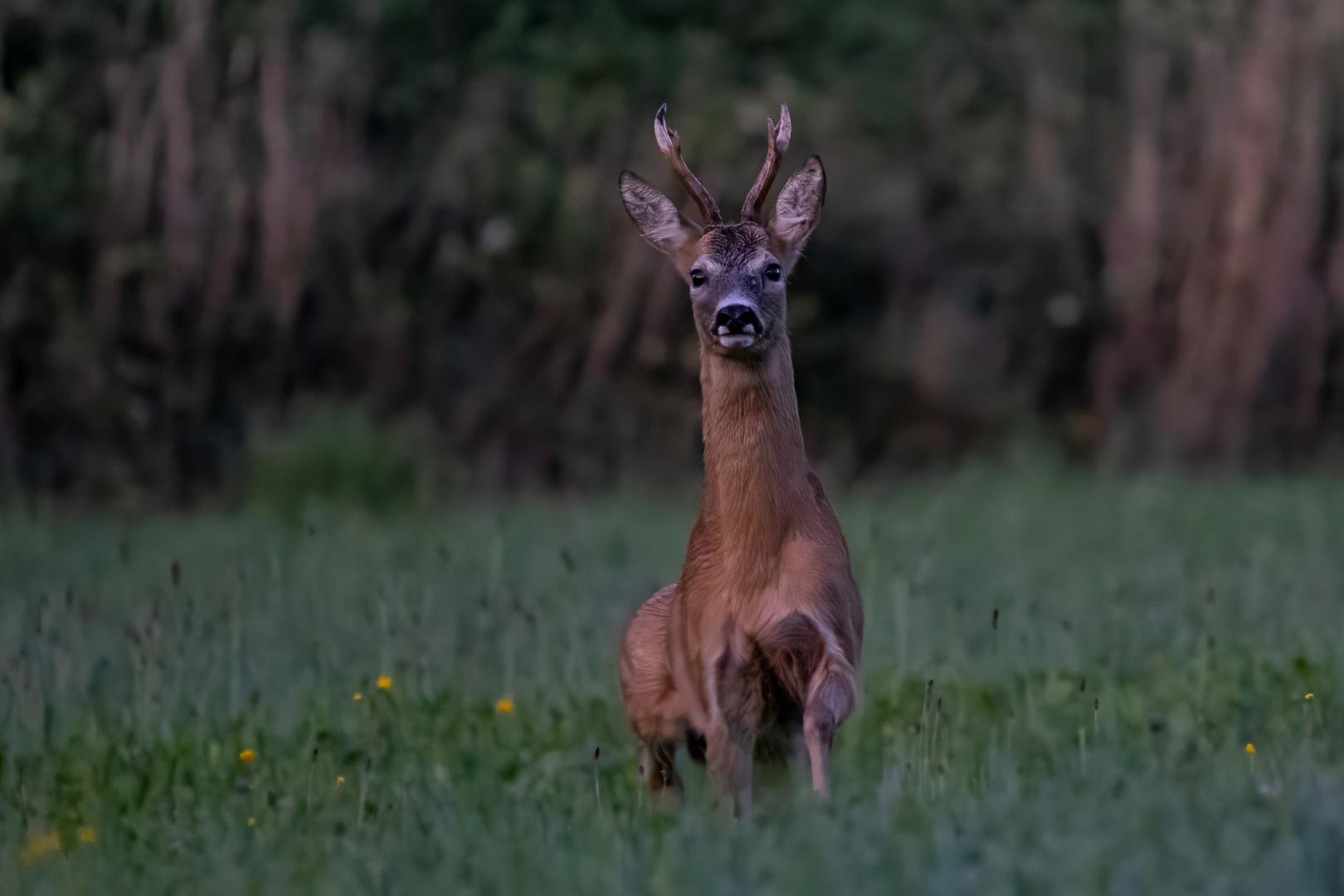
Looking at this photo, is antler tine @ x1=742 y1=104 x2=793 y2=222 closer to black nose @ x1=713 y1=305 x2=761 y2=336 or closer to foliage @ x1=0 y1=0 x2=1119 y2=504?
black nose @ x1=713 y1=305 x2=761 y2=336

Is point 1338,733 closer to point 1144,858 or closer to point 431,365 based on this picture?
point 1144,858

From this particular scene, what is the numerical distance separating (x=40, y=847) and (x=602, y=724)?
204 centimetres

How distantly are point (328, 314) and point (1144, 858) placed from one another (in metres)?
12.1

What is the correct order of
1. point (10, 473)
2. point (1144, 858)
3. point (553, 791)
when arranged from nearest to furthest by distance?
point (1144, 858) → point (553, 791) → point (10, 473)

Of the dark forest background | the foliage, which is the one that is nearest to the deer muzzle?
the dark forest background

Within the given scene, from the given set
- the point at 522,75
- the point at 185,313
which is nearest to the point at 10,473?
the point at 185,313

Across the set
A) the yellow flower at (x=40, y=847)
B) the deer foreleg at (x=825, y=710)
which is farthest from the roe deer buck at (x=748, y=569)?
the yellow flower at (x=40, y=847)

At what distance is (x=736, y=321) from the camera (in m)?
5.36

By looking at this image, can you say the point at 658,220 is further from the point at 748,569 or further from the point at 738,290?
the point at 748,569

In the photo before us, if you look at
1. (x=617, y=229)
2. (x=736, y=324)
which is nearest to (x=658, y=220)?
(x=736, y=324)

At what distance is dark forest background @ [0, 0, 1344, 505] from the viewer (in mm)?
14445

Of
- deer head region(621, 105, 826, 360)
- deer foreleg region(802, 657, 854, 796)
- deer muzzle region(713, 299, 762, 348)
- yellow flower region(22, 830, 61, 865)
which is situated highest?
deer head region(621, 105, 826, 360)

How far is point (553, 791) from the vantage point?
5.34 meters

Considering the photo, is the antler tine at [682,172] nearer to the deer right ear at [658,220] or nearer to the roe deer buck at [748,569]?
the roe deer buck at [748,569]
